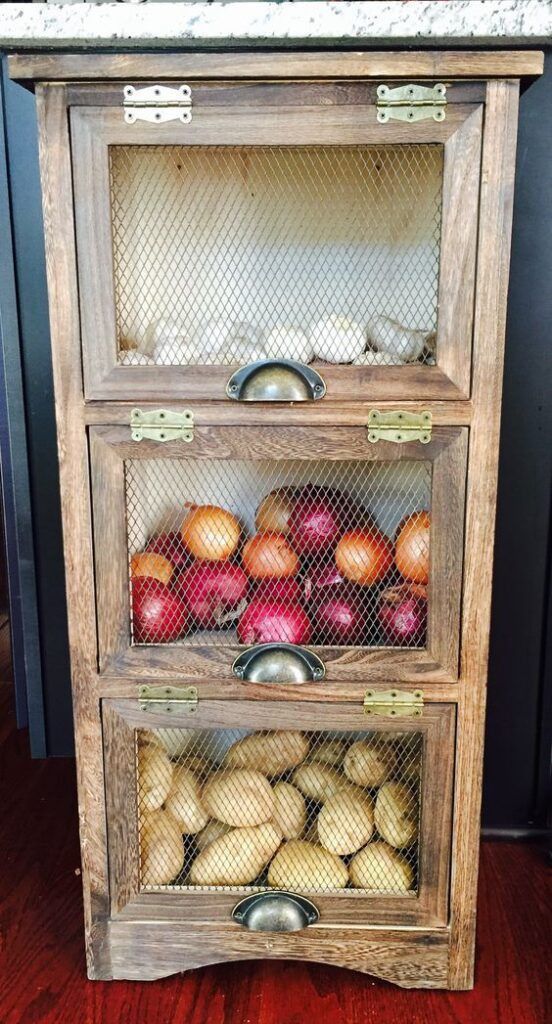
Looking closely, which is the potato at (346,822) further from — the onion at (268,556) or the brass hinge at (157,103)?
the brass hinge at (157,103)

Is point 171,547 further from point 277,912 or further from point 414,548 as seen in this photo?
point 277,912

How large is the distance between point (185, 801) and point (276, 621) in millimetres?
279

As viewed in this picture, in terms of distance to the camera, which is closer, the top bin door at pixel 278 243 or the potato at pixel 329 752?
the top bin door at pixel 278 243

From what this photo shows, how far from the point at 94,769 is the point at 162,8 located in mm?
836

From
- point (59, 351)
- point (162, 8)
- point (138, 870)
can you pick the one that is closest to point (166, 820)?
point (138, 870)

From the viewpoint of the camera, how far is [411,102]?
0.87 m

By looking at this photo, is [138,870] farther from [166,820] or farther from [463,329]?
[463,329]

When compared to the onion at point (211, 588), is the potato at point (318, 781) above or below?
below

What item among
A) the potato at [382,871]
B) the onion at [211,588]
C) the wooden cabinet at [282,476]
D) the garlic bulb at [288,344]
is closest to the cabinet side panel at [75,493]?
the wooden cabinet at [282,476]

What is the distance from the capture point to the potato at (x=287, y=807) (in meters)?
1.08

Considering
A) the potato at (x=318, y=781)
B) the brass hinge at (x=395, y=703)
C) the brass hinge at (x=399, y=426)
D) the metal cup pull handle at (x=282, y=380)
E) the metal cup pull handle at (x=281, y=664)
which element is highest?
the metal cup pull handle at (x=282, y=380)

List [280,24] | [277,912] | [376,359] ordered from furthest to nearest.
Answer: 1. [277,912]
2. [376,359]
3. [280,24]

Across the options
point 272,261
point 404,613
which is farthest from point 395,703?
point 272,261

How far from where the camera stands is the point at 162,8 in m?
0.85
